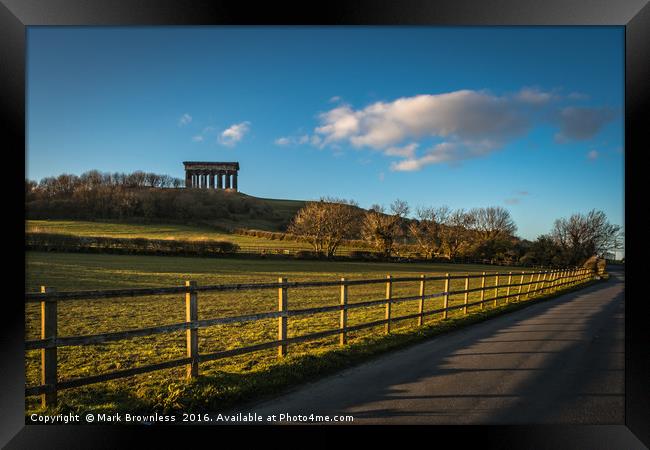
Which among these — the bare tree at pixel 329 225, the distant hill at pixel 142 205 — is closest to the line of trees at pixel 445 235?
the bare tree at pixel 329 225

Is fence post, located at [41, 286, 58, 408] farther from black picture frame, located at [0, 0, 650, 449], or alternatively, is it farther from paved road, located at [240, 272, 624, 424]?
paved road, located at [240, 272, 624, 424]

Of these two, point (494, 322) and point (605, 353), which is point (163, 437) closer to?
point (605, 353)

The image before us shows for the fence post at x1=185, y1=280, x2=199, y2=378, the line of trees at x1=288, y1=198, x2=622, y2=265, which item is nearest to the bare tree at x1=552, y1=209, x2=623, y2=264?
the line of trees at x1=288, y1=198, x2=622, y2=265

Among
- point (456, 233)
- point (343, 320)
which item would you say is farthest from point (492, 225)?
point (343, 320)

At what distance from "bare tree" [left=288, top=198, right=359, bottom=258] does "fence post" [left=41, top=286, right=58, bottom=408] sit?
1702 inches

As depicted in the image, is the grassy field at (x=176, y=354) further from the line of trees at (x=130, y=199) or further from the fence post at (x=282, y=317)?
the line of trees at (x=130, y=199)

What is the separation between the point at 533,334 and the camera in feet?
27.9

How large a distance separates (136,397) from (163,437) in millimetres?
1101

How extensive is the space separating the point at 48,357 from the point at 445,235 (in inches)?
1460

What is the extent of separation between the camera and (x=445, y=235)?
124ft

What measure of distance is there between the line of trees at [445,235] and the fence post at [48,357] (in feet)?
73.4

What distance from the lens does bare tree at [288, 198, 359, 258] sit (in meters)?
48.8
